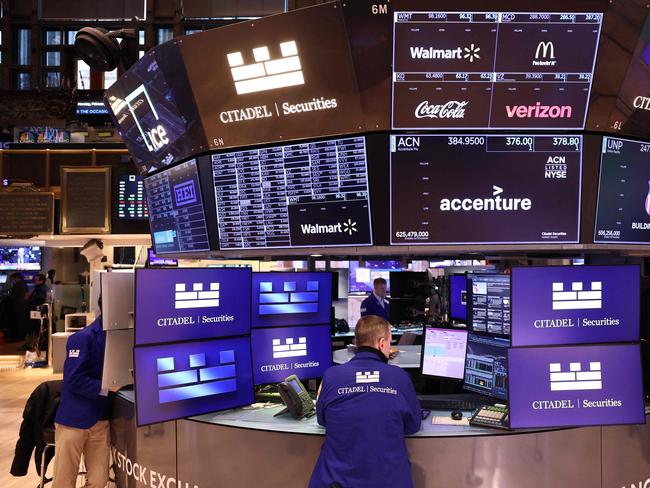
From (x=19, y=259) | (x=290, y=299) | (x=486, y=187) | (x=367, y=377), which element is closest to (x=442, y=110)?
(x=486, y=187)

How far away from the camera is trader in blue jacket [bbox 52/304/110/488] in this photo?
4.04m

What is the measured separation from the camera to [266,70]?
359cm

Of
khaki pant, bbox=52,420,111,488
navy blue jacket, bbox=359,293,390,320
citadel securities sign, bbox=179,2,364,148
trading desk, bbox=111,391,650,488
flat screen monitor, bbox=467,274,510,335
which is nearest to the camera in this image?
trading desk, bbox=111,391,650,488

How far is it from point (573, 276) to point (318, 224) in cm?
139

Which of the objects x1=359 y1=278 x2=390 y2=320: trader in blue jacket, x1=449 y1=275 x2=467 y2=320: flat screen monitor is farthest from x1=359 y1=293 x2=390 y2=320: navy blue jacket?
x1=449 y1=275 x2=467 y2=320: flat screen monitor

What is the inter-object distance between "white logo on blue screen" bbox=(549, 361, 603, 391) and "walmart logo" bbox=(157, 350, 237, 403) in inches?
70.2

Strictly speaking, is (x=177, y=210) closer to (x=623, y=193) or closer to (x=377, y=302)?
(x=623, y=193)

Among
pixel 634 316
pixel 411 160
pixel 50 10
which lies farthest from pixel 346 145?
pixel 50 10

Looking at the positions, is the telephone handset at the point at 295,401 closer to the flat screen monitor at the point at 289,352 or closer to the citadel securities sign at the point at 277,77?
the flat screen monitor at the point at 289,352

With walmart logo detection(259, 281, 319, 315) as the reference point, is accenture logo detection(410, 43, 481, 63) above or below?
above

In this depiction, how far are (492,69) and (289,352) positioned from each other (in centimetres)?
219

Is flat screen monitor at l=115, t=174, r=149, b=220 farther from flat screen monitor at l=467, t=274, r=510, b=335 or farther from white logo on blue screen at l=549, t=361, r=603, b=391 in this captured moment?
white logo on blue screen at l=549, t=361, r=603, b=391

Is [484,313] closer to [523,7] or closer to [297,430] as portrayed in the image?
[297,430]

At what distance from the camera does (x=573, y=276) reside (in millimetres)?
3391
